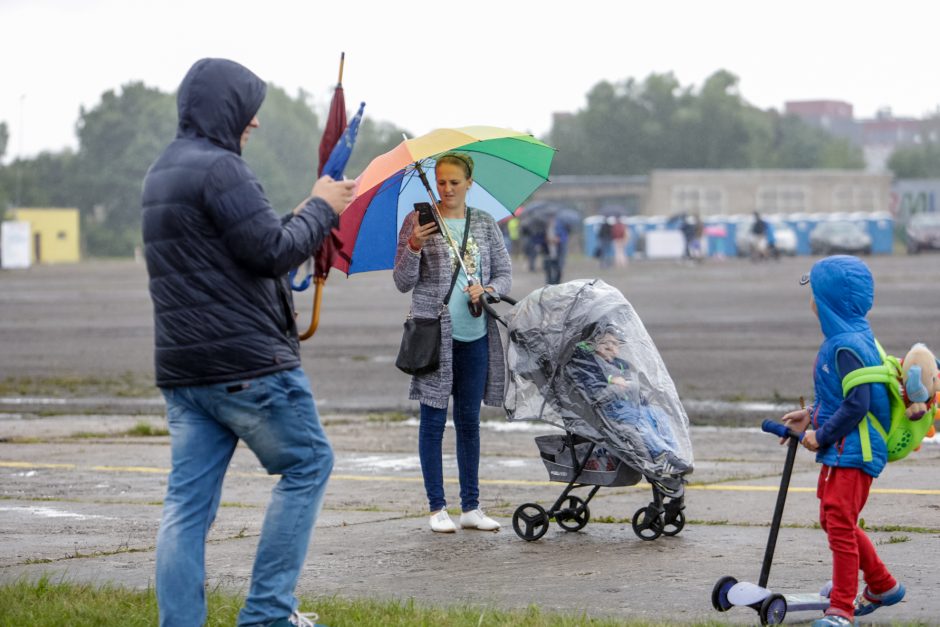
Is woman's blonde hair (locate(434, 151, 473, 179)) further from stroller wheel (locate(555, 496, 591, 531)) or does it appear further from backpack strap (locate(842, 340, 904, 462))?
backpack strap (locate(842, 340, 904, 462))

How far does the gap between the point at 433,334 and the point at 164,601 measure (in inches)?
101

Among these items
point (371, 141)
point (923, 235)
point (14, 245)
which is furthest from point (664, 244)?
point (371, 141)

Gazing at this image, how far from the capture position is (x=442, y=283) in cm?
696

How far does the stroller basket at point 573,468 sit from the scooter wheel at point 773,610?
1.71 m

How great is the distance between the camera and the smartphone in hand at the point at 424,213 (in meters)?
6.82

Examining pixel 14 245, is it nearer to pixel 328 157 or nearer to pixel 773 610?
pixel 328 157

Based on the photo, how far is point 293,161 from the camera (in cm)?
14138

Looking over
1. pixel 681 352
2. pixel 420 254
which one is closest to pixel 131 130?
pixel 681 352

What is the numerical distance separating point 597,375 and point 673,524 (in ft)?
2.63

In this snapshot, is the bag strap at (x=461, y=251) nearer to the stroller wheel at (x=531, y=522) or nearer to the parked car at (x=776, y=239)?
the stroller wheel at (x=531, y=522)

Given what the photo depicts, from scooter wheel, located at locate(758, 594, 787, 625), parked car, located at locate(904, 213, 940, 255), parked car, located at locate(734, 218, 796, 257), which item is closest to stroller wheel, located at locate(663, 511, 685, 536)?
scooter wheel, located at locate(758, 594, 787, 625)

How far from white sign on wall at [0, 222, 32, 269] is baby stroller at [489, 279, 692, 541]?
2473 inches

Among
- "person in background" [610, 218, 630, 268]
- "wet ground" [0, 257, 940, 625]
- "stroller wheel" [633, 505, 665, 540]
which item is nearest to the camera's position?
"wet ground" [0, 257, 940, 625]

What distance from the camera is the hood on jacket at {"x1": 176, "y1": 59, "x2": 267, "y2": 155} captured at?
4.58 metres
